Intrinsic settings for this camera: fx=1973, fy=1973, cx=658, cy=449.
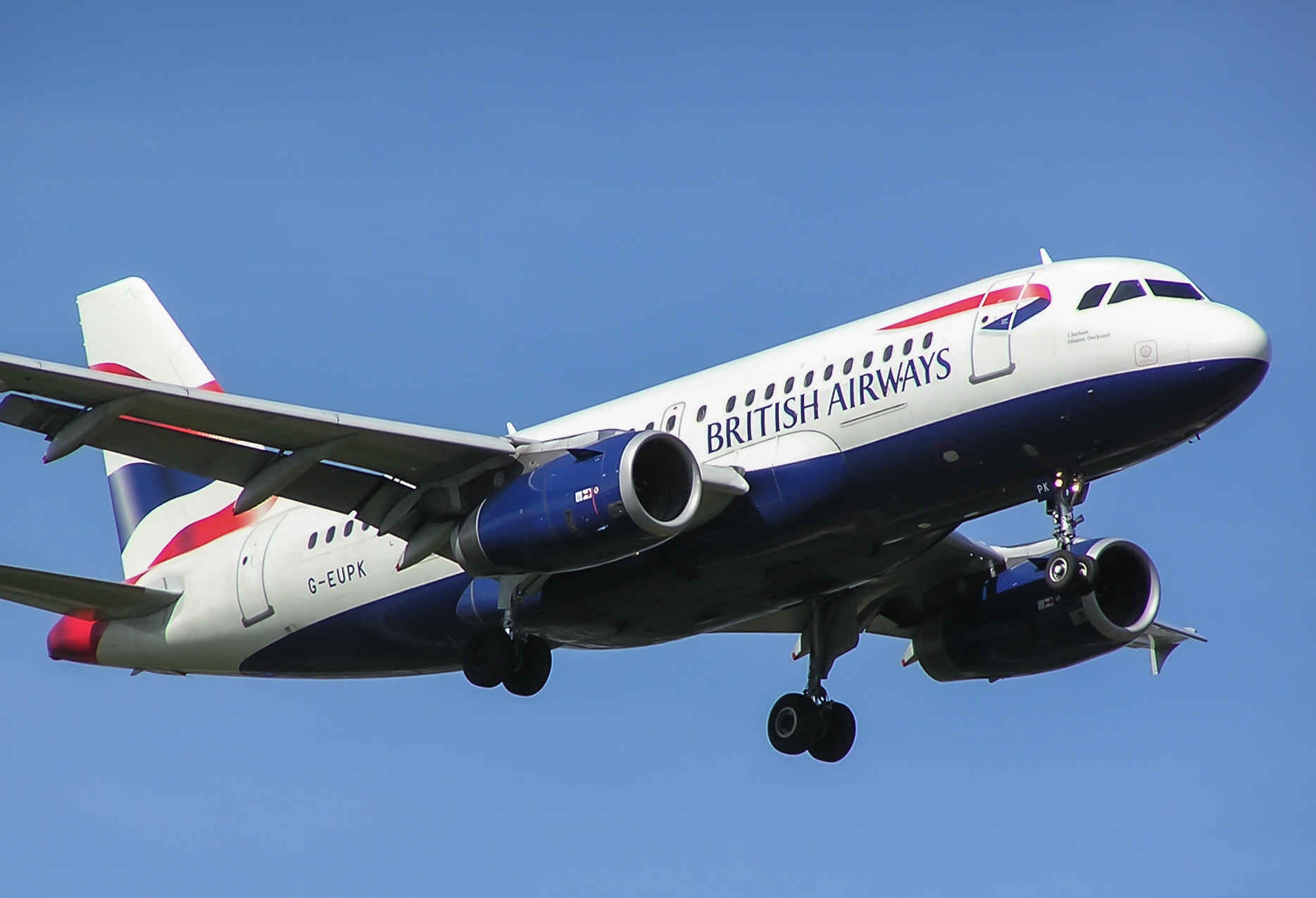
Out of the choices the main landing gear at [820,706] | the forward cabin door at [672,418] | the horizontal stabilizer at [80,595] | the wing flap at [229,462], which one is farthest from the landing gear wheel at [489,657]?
the horizontal stabilizer at [80,595]

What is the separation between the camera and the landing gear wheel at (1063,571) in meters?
26.8

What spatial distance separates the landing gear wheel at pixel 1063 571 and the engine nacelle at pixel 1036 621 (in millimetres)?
4439

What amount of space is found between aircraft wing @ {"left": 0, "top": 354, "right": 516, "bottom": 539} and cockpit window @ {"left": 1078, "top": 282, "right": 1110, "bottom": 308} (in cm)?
849

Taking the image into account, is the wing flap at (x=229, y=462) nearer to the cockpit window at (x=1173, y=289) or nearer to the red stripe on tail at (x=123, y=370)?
the red stripe on tail at (x=123, y=370)

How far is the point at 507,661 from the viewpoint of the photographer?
30.0 m

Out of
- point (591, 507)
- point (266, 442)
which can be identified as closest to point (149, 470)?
point (266, 442)

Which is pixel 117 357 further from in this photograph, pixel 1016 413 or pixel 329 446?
pixel 1016 413

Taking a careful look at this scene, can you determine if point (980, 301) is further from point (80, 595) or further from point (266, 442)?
point (80, 595)

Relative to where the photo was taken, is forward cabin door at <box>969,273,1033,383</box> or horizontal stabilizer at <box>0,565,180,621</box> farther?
horizontal stabilizer at <box>0,565,180,621</box>

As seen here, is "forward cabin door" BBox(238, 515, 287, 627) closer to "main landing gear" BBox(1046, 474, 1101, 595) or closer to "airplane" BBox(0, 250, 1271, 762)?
"airplane" BBox(0, 250, 1271, 762)

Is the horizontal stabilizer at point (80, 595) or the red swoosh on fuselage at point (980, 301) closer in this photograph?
the red swoosh on fuselage at point (980, 301)

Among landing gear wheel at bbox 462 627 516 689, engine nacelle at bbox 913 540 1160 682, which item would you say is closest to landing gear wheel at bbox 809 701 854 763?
engine nacelle at bbox 913 540 1160 682

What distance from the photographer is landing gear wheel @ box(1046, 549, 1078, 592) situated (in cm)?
2677

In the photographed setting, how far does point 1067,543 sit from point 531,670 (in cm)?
844
